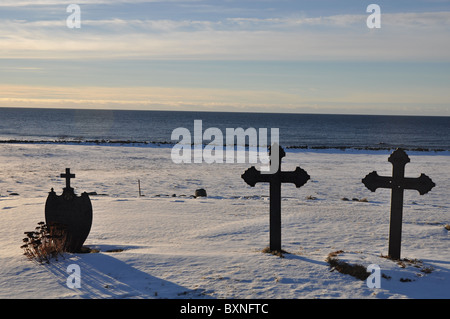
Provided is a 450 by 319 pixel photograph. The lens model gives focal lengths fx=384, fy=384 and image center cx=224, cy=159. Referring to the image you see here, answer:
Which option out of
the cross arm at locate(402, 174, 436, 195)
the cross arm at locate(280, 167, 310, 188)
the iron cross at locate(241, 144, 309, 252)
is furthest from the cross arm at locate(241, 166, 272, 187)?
the cross arm at locate(402, 174, 436, 195)

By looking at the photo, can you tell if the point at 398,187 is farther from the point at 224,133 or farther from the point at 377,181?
the point at 224,133

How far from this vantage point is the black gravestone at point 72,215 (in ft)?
25.4

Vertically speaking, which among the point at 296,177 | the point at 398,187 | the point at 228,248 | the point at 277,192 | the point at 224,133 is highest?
the point at 224,133

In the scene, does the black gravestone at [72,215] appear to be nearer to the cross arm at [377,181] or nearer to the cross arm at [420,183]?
the cross arm at [377,181]

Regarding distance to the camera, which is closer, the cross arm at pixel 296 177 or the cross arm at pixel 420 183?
the cross arm at pixel 420 183

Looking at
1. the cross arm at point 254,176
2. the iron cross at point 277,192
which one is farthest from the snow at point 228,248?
the cross arm at point 254,176

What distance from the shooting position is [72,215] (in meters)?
7.81

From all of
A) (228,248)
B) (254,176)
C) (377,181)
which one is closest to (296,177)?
(254,176)

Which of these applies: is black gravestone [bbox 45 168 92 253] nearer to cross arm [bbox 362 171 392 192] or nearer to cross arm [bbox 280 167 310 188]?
cross arm [bbox 280 167 310 188]

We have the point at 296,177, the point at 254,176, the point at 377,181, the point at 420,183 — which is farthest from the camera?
the point at 254,176

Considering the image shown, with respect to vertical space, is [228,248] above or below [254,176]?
below

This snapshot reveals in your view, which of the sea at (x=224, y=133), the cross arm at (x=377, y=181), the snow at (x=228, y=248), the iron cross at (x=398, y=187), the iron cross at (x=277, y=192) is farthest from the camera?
the sea at (x=224, y=133)
